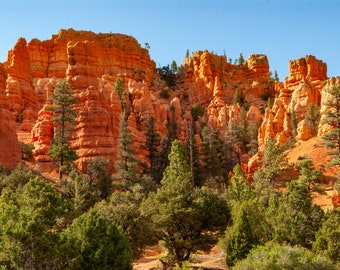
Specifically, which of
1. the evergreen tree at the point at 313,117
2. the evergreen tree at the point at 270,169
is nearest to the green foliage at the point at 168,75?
the evergreen tree at the point at 313,117

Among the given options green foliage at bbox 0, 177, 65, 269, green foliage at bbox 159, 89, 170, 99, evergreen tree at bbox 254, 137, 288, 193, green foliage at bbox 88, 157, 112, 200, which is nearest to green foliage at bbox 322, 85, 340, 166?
evergreen tree at bbox 254, 137, 288, 193

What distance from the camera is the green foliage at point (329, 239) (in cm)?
2934

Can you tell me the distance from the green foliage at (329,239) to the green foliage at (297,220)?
1404mm

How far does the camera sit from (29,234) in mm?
21109

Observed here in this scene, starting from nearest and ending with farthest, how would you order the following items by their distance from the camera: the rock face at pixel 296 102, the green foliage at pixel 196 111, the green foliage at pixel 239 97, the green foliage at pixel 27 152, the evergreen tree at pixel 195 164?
the green foliage at pixel 27 152 < the evergreen tree at pixel 195 164 < the rock face at pixel 296 102 < the green foliage at pixel 196 111 < the green foliage at pixel 239 97

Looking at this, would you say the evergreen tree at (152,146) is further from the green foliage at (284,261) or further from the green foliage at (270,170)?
the green foliage at (284,261)

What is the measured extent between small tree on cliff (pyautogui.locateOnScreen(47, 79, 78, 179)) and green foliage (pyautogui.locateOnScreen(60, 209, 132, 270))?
23.2 m

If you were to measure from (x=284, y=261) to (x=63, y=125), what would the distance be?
115 feet

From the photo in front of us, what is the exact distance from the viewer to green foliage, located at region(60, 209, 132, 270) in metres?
22.9

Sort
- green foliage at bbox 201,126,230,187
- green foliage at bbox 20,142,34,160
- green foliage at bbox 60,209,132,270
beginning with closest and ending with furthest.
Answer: green foliage at bbox 60,209,132,270
green foliage at bbox 20,142,34,160
green foliage at bbox 201,126,230,187

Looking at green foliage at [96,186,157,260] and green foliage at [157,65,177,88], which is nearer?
green foliage at [96,186,157,260]

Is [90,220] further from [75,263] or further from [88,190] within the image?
[88,190]

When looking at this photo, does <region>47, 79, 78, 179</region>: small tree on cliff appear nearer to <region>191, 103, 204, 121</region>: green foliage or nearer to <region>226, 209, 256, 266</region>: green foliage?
<region>226, 209, 256, 266</region>: green foliage

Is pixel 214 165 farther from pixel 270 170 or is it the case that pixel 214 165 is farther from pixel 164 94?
pixel 164 94
